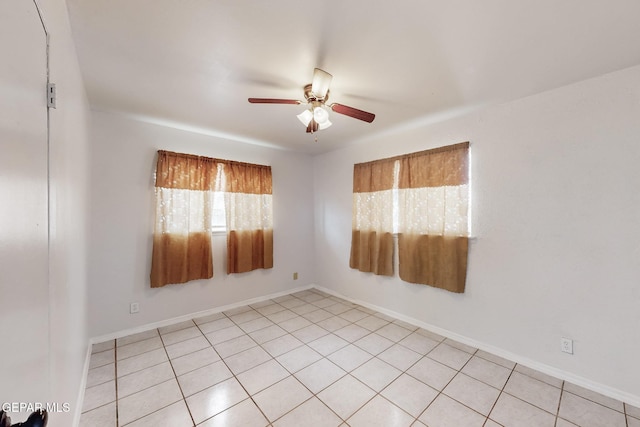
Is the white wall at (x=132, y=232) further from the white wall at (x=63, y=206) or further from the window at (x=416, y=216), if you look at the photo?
the window at (x=416, y=216)

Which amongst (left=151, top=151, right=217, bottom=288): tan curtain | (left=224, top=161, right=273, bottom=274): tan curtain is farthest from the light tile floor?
(left=224, top=161, right=273, bottom=274): tan curtain

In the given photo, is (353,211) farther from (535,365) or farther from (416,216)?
(535,365)

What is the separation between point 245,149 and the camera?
369cm

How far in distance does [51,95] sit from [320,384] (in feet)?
7.83

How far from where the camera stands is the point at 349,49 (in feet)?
5.41

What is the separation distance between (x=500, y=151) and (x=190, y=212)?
11.5 feet

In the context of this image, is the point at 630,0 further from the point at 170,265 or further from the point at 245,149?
the point at 170,265

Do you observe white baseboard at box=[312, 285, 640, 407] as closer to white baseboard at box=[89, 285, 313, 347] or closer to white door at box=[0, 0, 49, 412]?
white baseboard at box=[89, 285, 313, 347]

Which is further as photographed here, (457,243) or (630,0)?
(457,243)

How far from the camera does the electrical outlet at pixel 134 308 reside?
111 inches

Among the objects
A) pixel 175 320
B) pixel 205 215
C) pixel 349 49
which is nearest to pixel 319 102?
pixel 349 49

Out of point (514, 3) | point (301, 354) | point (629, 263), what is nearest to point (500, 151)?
point (629, 263)

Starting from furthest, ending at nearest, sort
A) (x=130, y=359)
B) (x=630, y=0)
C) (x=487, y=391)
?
1. (x=130, y=359)
2. (x=487, y=391)
3. (x=630, y=0)

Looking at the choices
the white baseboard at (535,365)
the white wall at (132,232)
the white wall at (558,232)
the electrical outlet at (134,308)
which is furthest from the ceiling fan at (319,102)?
the electrical outlet at (134,308)
